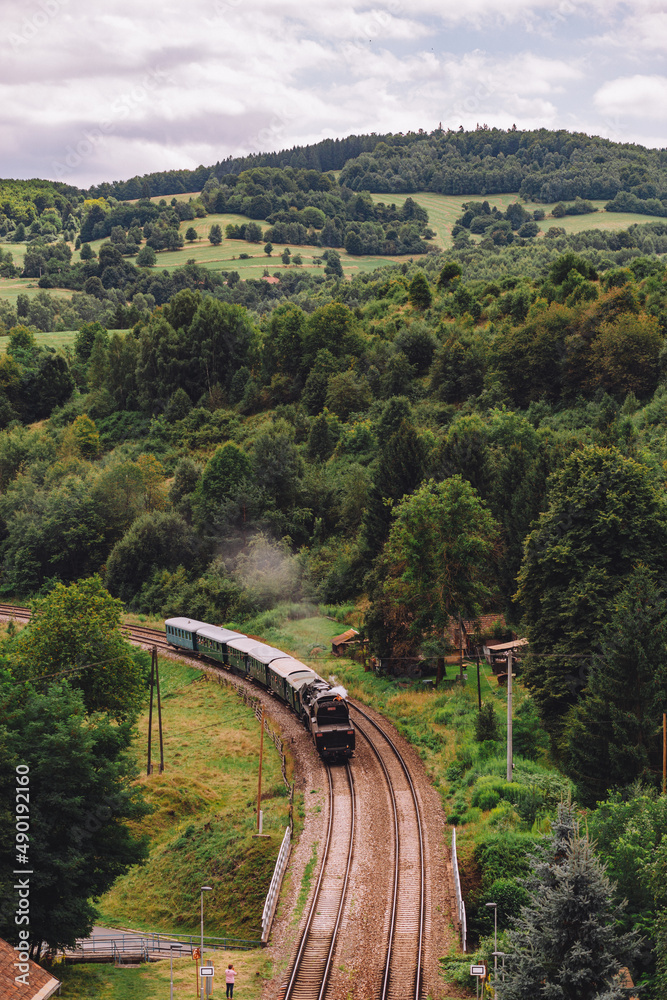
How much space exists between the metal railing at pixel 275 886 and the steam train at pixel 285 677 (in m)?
6.21

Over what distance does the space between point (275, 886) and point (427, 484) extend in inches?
1007

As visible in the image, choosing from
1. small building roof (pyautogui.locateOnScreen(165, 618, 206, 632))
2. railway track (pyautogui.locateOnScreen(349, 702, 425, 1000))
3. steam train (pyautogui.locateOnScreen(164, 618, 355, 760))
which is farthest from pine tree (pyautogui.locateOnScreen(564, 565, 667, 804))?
small building roof (pyautogui.locateOnScreen(165, 618, 206, 632))

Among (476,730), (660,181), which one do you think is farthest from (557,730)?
(660,181)

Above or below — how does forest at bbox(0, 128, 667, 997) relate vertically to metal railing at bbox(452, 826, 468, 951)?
above

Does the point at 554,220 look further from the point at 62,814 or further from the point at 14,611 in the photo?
the point at 62,814

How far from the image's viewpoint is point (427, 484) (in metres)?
49.6

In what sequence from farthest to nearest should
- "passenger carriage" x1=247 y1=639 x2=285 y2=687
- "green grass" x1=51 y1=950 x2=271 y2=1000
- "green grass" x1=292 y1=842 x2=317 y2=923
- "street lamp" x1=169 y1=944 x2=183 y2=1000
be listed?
1. "passenger carriage" x1=247 y1=639 x2=285 y2=687
2. "green grass" x1=292 y1=842 x2=317 y2=923
3. "green grass" x1=51 y1=950 x2=271 y2=1000
4. "street lamp" x1=169 y1=944 x2=183 y2=1000

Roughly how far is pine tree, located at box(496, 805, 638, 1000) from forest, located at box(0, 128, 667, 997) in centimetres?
185

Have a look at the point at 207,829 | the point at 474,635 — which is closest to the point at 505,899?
the point at 207,829

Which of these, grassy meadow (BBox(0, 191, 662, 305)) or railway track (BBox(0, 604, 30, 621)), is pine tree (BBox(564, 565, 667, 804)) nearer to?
railway track (BBox(0, 604, 30, 621))

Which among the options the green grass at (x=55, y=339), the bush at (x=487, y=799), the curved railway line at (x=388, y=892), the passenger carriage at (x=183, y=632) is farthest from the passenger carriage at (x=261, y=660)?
the green grass at (x=55, y=339)

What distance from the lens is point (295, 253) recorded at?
182000mm

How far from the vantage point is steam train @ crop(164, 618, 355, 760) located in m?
38.4

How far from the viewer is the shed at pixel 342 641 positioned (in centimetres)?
5448
